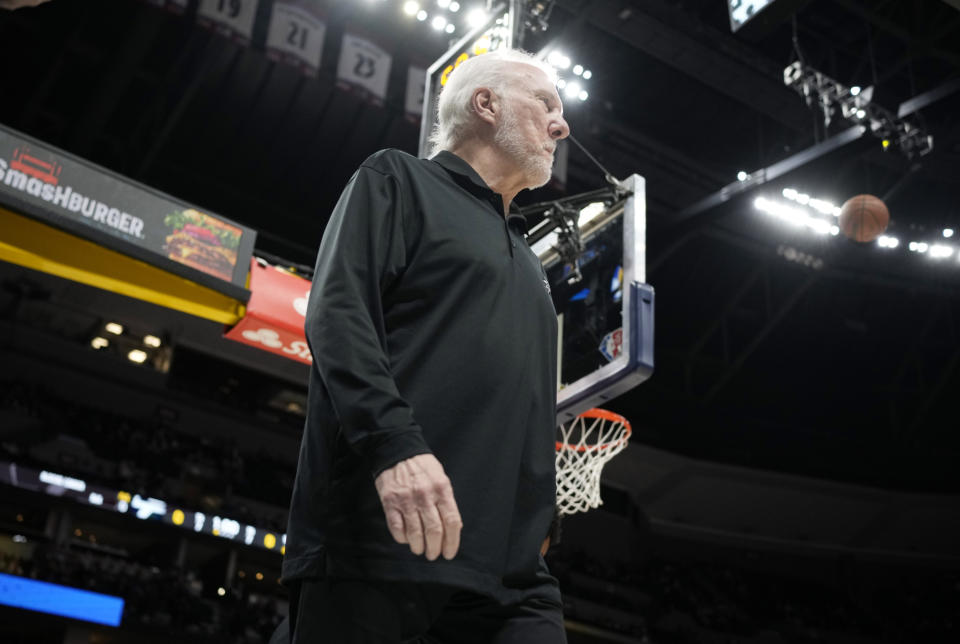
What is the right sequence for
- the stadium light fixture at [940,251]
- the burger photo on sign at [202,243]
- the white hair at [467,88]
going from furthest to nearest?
the stadium light fixture at [940,251] < the burger photo on sign at [202,243] < the white hair at [467,88]

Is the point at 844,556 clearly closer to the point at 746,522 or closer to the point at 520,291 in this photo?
the point at 746,522

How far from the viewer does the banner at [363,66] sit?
12172 mm

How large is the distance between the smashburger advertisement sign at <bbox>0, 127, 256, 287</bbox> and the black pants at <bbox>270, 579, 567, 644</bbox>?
5005 mm

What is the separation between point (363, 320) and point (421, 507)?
31cm

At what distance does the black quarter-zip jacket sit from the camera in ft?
4.17

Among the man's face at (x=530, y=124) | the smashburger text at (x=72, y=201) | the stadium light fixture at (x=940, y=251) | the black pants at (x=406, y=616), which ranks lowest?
the black pants at (x=406, y=616)

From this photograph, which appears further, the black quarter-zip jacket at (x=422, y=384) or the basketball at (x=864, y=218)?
the basketball at (x=864, y=218)

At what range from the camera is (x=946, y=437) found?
76.8 ft

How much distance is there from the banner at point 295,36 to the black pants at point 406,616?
35.9 feet

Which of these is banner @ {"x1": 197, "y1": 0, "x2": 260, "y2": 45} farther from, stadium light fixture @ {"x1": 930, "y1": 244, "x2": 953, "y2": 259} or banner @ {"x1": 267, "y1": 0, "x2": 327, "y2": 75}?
stadium light fixture @ {"x1": 930, "y1": 244, "x2": 953, "y2": 259}

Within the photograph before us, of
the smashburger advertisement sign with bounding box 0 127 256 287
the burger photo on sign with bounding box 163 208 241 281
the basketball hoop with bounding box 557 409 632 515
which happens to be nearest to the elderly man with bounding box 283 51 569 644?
the basketball hoop with bounding box 557 409 632 515

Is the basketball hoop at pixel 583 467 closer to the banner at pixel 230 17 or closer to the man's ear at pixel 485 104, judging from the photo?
the man's ear at pixel 485 104

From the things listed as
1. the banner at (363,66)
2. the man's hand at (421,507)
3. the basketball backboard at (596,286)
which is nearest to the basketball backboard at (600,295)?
the basketball backboard at (596,286)

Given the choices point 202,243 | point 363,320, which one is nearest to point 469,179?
point 363,320
